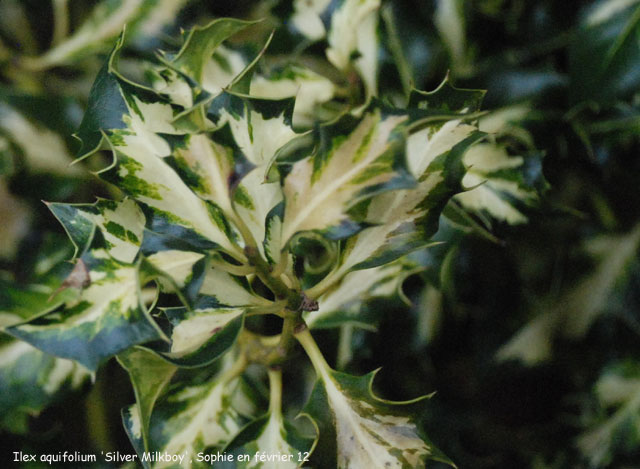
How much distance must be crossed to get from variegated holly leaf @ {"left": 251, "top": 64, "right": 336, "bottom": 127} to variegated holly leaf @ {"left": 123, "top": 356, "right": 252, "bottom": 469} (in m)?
0.31

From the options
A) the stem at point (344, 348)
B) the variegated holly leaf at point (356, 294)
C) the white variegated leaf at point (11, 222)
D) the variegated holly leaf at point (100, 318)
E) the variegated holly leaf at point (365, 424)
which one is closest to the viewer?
the variegated holly leaf at point (100, 318)

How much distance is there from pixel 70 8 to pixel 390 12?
545 millimetres

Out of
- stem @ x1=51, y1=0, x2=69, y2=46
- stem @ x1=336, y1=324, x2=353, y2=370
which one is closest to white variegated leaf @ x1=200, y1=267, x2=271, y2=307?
stem @ x1=336, y1=324, x2=353, y2=370

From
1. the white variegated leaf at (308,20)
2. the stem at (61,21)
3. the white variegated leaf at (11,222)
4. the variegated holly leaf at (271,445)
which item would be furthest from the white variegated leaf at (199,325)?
the stem at (61,21)

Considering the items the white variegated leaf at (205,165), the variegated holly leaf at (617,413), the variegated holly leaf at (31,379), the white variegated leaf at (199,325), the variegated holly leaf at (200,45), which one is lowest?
the variegated holly leaf at (617,413)

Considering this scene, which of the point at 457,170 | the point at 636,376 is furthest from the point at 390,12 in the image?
the point at 636,376

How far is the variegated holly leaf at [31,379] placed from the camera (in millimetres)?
597

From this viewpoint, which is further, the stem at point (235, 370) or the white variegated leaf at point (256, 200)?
the stem at point (235, 370)

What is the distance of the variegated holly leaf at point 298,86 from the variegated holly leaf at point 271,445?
1.12 ft

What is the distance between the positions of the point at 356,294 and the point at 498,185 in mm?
188

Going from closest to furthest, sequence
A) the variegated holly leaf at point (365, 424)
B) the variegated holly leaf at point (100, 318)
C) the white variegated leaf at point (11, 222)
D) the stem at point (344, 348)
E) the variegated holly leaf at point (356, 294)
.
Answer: the variegated holly leaf at point (100, 318), the variegated holly leaf at point (365, 424), the variegated holly leaf at point (356, 294), the stem at point (344, 348), the white variegated leaf at point (11, 222)

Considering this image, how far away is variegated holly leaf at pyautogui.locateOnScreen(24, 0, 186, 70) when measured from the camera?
75 cm

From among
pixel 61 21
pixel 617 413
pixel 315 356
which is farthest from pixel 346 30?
pixel 617 413

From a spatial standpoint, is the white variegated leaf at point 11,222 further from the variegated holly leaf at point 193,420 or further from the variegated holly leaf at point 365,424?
the variegated holly leaf at point 365,424
